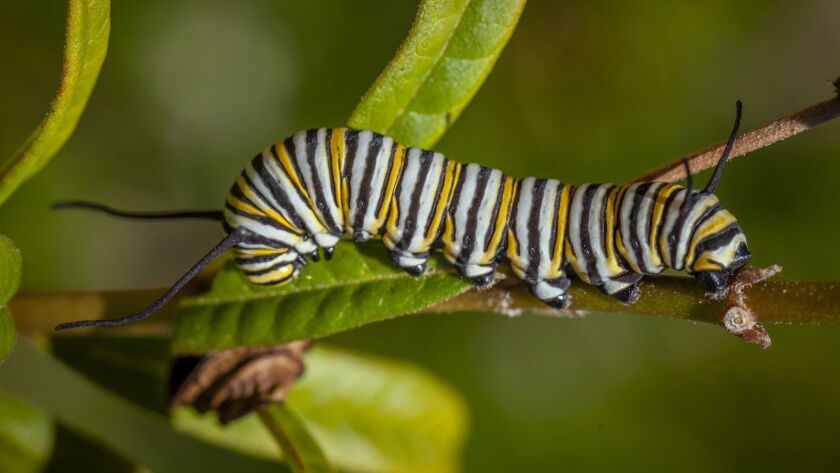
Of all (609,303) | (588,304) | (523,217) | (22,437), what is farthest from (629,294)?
(22,437)

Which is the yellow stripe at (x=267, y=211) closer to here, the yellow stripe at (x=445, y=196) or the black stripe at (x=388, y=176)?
the black stripe at (x=388, y=176)

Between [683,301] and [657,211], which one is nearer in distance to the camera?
[683,301]

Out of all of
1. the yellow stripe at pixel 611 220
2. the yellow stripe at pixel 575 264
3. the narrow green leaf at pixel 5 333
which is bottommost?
the narrow green leaf at pixel 5 333

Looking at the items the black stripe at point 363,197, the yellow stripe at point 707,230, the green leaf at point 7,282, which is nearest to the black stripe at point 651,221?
the yellow stripe at point 707,230

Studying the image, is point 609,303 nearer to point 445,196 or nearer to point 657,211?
point 657,211

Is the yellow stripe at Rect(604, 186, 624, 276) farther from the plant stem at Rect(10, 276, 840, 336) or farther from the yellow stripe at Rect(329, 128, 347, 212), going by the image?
the yellow stripe at Rect(329, 128, 347, 212)

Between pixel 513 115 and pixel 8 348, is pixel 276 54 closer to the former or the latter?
pixel 513 115
